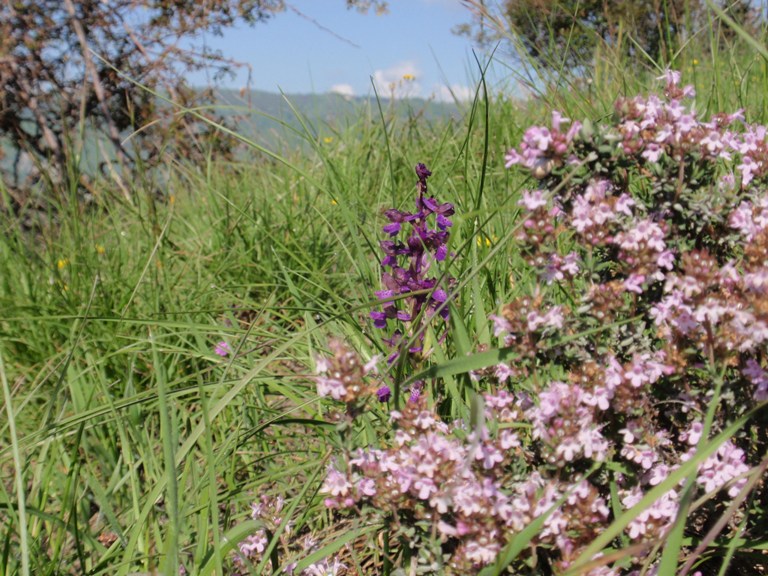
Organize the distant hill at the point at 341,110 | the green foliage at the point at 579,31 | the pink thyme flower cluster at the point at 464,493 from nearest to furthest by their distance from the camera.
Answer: the pink thyme flower cluster at the point at 464,493, the green foliage at the point at 579,31, the distant hill at the point at 341,110

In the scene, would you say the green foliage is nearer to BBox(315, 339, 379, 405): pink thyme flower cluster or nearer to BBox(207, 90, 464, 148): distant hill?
BBox(207, 90, 464, 148): distant hill

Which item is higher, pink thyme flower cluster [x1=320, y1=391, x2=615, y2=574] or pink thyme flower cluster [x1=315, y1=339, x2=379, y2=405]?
pink thyme flower cluster [x1=315, y1=339, x2=379, y2=405]

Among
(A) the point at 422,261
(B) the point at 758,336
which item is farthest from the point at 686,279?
(A) the point at 422,261


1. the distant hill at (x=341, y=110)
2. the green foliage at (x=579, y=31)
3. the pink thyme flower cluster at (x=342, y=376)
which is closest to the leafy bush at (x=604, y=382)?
the pink thyme flower cluster at (x=342, y=376)

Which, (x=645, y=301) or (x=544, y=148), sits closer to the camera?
(x=544, y=148)

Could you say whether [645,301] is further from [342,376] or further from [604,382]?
[342,376]

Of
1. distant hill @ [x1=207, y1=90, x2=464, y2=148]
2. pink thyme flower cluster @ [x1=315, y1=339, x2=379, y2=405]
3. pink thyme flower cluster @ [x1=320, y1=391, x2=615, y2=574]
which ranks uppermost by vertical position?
distant hill @ [x1=207, y1=90, x2=464, y2=148]

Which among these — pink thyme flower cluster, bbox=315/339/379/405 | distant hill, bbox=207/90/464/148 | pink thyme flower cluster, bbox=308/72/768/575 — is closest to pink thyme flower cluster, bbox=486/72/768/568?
pink thyme flower cluster, bbox=308/72/768/575

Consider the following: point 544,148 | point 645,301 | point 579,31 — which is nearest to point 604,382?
point 645,301

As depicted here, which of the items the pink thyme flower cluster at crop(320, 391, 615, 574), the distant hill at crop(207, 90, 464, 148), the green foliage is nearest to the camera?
the pink thyme flower cluster at crop(320, 391, 615, 574)

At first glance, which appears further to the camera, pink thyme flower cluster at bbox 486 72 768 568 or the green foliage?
the green foliage

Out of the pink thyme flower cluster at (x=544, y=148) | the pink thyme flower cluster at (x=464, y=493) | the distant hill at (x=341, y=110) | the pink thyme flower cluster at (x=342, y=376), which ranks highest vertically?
the distant hill at (x=341, y=110)

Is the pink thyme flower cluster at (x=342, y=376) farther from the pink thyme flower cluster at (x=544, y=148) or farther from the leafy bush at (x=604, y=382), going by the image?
the pink thyme flower cluster at (x=544, y=148)

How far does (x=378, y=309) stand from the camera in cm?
208
